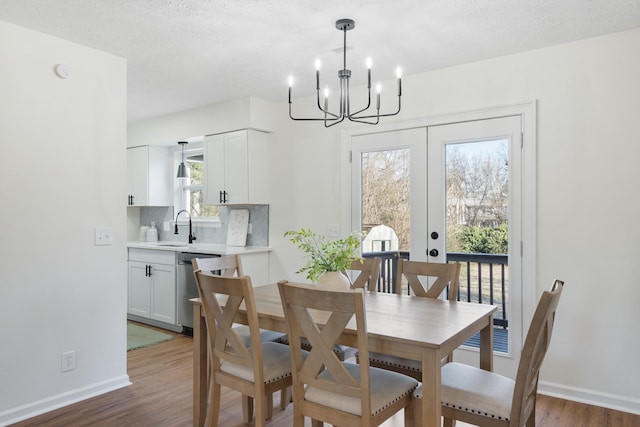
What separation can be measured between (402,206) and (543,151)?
1.18 meters

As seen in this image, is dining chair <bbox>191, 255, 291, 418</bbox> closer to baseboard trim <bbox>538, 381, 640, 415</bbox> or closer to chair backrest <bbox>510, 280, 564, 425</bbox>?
chair backrest <bbox>510, 280, 564, 425</bbox>

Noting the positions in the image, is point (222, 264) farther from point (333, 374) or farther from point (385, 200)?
point (385, 200)

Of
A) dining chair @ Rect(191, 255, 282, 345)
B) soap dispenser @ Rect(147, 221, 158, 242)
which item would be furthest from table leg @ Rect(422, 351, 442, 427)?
soap dispenser @ Rect(147, 221, 158, 242)

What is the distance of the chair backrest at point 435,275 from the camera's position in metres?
Result: 2.76

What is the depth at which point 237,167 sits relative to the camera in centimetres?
467

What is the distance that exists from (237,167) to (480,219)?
249 centimetres

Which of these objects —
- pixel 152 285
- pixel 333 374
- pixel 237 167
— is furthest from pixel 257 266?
pixel 333 374

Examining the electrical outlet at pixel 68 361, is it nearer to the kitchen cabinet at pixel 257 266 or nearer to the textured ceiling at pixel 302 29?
the kitchen cabinet at pixel 257 266

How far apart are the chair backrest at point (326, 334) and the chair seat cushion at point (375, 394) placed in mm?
38

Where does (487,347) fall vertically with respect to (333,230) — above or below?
below

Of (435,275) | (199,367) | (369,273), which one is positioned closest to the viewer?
(199,367)

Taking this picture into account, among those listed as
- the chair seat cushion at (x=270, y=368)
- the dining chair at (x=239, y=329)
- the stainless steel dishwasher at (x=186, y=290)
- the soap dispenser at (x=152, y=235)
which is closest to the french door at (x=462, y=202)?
the dining chair at (x=239, y=329)

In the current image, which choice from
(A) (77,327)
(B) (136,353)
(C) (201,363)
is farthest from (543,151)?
(B) (136,353)

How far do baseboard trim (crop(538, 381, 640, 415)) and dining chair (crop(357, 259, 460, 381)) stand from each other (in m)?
0.97
